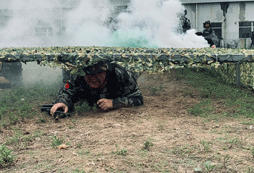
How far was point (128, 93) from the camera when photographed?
5.24 m

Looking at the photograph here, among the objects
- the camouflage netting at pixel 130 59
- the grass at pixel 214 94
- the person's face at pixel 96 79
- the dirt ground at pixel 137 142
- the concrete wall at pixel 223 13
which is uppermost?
the concrete wall at pixel 223 13

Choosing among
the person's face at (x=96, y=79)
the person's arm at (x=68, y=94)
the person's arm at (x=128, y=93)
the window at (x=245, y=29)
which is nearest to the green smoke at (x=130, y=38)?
the window at (x=245, y=29)

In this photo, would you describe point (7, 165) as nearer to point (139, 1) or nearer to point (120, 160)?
point (120, 160)

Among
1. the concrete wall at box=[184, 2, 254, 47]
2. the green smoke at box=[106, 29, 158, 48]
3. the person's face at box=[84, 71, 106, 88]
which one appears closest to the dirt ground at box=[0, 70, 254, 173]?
the person's face at box=[84, 71, 106, 88]

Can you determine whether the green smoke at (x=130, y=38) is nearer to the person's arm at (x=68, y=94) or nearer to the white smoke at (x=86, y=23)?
the white smoke at (x=86, y=23)

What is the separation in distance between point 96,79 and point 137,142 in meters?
1.95

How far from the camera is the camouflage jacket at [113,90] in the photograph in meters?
5.05

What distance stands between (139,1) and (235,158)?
11197mm

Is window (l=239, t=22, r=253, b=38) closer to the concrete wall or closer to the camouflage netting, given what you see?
the concrete wall

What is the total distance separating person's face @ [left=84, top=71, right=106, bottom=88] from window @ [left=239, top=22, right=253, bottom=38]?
12.2 m

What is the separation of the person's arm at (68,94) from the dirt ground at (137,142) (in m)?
0.39

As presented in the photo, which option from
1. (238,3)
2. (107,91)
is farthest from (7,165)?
(238,3)

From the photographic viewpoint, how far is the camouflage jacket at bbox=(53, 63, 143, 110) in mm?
5047

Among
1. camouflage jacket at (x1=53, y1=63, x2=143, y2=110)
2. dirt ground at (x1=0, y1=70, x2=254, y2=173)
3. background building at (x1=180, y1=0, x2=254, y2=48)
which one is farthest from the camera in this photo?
background building at (x1=180, y1=0, x2=254, y2=48)
